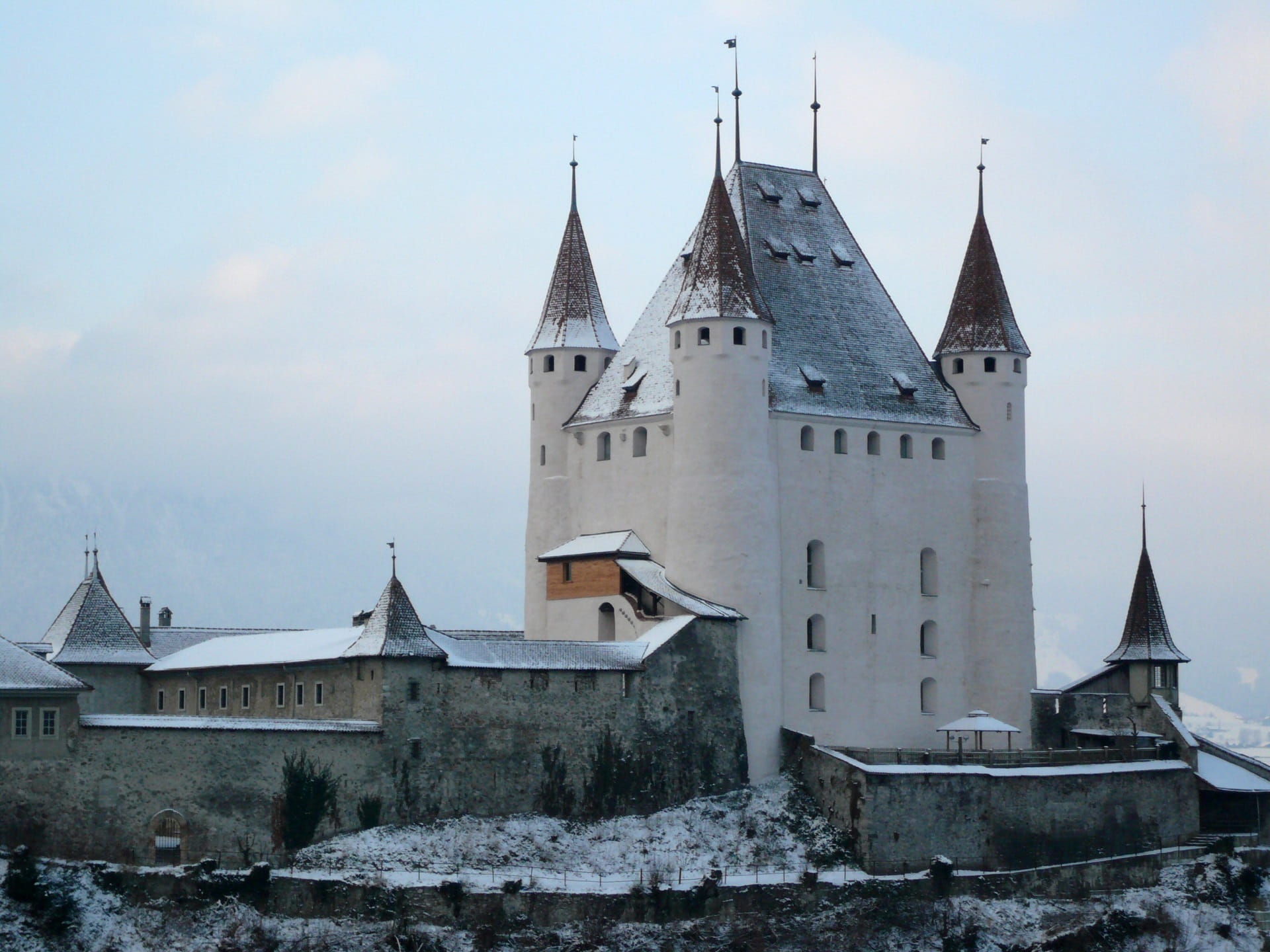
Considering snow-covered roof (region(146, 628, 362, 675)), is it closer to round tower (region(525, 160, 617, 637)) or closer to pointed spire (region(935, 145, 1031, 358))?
round tower (region(525, 160, 617, 637))

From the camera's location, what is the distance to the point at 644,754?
76.2 metres

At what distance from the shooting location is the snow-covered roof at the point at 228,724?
224 ft

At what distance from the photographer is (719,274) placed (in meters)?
82.2

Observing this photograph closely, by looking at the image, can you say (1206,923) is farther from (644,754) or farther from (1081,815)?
(644,754)

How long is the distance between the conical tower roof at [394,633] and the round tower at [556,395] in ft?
47.4

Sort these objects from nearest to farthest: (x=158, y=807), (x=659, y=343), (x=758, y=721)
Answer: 1. (x=158, y=807)
2. (x=758, y=721)
3. (x=659, y=343)

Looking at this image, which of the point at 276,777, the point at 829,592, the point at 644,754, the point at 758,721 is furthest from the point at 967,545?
the point at 276,777

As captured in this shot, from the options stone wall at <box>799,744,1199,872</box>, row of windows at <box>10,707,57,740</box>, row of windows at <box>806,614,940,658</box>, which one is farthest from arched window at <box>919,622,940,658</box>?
row of windows at <box>10,707,57,740</box>

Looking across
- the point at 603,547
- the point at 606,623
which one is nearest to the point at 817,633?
the point at 606,623

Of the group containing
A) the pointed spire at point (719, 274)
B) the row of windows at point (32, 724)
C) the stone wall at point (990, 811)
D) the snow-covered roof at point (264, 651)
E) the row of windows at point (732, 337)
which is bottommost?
the stone wall at point (990, 811)

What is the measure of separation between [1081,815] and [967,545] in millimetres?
13762

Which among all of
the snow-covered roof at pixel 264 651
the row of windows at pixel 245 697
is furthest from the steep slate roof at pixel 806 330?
the row of windows at pixel 245 697

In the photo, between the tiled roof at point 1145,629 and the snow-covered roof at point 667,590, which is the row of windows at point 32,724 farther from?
the tiled roof at point 1145,629

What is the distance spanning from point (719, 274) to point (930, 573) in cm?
1439
